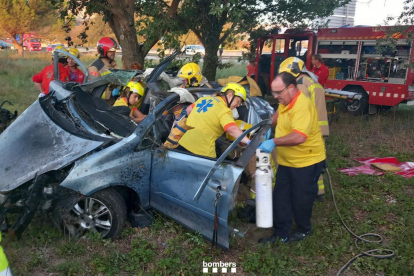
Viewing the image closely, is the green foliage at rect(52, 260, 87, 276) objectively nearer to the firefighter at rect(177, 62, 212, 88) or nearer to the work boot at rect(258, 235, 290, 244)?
the work boot at rect(258, 235, 290, 244)

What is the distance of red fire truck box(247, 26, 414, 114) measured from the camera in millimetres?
10219

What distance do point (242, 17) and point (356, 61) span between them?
3870mm

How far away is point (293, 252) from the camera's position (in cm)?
378

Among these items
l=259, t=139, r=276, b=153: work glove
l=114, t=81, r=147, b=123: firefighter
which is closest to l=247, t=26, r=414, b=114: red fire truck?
l=114, t=81, r=147, b=123: firefighter

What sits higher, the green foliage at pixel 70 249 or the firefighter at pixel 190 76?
the firefighter at pixel 190 76

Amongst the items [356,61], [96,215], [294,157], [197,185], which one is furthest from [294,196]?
[356,61]

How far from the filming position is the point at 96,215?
377cm

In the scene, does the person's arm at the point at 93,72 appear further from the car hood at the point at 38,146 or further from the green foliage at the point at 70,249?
the green foliage at the point at 70,249

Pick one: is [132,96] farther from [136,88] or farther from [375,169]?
[375,169]

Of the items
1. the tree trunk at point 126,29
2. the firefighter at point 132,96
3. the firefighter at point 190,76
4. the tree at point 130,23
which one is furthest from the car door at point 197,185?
the tree at point 130,23

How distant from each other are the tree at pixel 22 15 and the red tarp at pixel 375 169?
2700 cm

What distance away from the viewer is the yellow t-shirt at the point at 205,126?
396 centimetres

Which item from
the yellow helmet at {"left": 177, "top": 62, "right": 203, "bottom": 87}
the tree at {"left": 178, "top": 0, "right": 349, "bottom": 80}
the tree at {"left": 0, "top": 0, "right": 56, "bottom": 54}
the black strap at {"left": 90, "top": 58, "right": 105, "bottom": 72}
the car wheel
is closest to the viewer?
the car wheel
